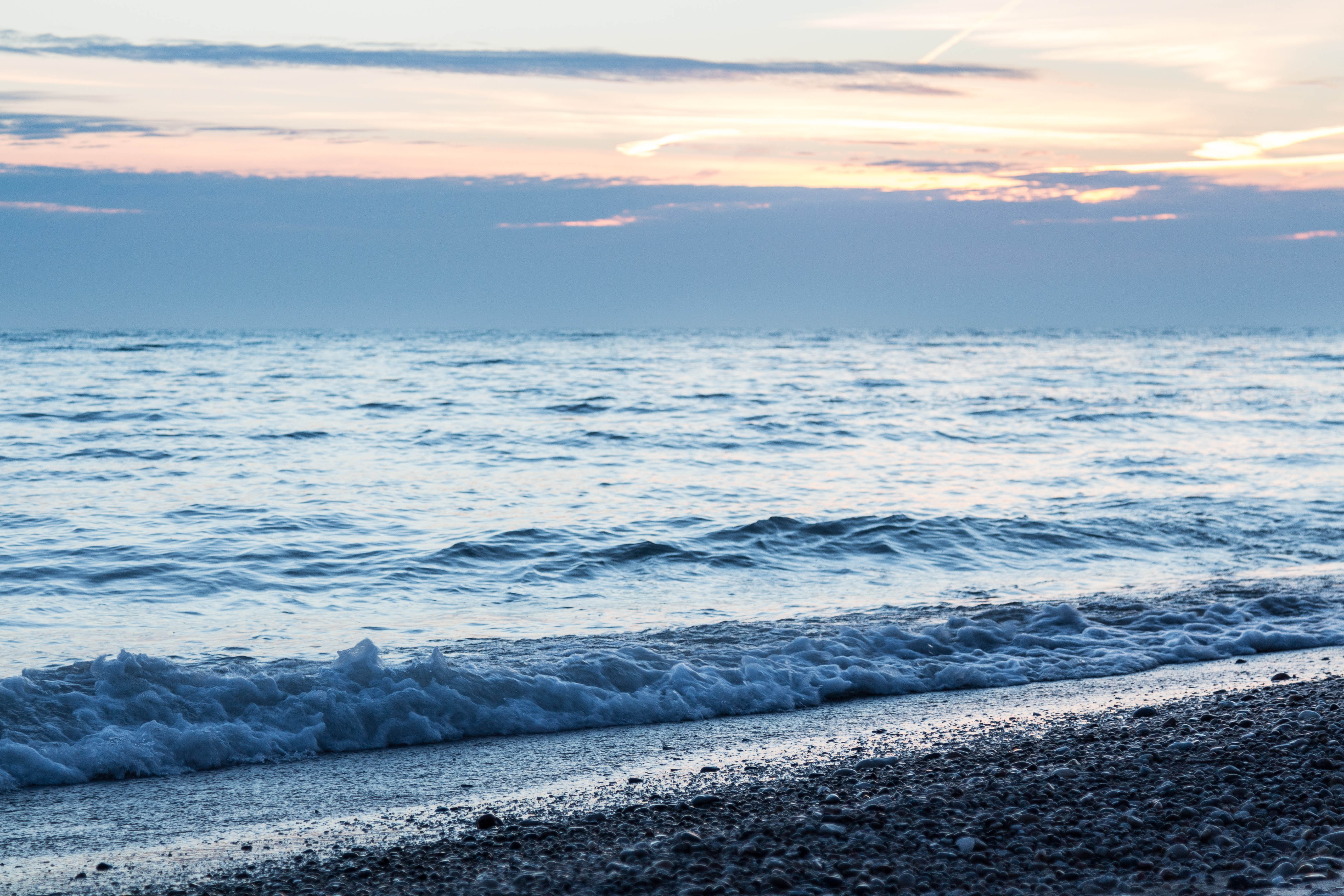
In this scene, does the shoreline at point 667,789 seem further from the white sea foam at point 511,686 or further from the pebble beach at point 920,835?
the white sea foam at point 511,686

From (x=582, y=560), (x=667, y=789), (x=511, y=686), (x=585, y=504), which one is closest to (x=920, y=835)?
(x=667, y=789)

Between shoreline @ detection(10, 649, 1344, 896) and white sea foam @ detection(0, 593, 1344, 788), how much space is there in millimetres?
166

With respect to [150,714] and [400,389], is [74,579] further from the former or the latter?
[400,389]

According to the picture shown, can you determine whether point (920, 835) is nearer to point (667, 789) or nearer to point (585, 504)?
point (667, 789)

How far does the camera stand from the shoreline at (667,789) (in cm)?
393

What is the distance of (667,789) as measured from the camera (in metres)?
4.95

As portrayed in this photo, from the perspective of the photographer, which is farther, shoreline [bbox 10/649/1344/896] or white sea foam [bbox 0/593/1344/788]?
white sea foam [bbox 0/593/1344/788]

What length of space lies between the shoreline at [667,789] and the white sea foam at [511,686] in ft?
0.54

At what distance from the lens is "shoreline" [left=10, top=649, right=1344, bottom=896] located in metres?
3.93

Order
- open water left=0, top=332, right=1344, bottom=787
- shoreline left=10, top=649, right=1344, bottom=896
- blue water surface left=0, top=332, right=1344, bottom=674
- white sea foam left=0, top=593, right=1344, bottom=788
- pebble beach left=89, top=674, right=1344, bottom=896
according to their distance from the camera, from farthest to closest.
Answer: blue water surface left=0, top=332, right=1344, bottom=674
open water left=0, top=332, right=1344, bottom=787
white sea foam left=0, top=593, right=1344, bottom=788
shoreline left=10, top=649, right=1344, bottom=896
pebble beach left=89, top=674, right=1344, bottom=896

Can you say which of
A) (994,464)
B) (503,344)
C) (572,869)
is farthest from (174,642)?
(503,344)

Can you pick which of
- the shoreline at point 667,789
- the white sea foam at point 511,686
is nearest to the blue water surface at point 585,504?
the white sea foam at point 511,686

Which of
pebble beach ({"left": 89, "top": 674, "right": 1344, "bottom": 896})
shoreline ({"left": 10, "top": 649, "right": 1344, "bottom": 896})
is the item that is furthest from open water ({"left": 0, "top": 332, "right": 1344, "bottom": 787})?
pebble beach ({"left": 89, "top": 674, "right": 1344, "bottom": 896})

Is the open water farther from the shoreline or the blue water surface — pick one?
the shoreline
